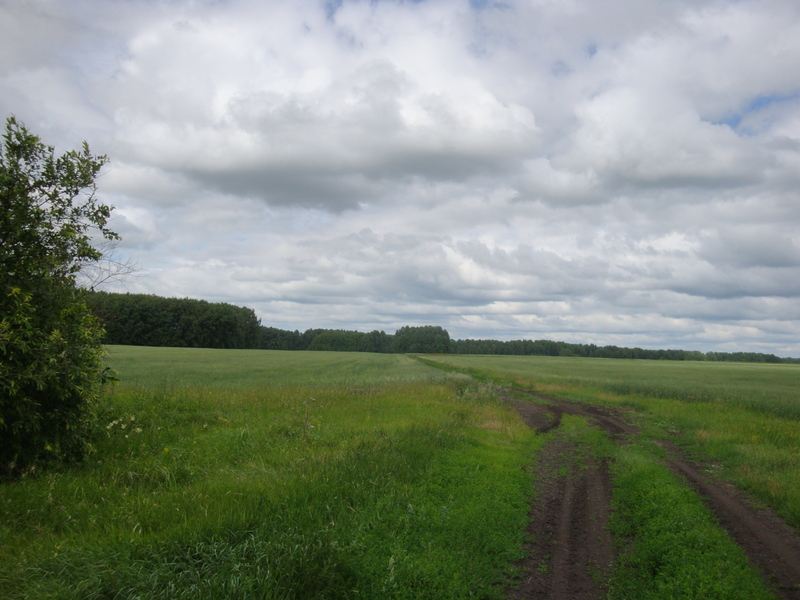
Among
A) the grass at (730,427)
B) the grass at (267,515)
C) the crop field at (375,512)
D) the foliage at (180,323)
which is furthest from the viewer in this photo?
the foliage at (180,323)

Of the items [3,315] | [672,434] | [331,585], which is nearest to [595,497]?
[331,585]

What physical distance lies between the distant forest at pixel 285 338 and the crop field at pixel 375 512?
88.9 m

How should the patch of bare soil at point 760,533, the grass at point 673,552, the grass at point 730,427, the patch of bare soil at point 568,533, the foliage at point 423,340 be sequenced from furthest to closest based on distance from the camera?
the foliage at point 423,340 < the grass at point 730,427 < the patch of bare soil at point 760,533 < the patch of bare soil at point 568,533 < the grass at point 673,552

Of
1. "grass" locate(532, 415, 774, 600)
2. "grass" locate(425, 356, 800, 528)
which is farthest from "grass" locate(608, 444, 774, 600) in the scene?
"grass" locate(425, 356, 800, 528)

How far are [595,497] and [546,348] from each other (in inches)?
7107

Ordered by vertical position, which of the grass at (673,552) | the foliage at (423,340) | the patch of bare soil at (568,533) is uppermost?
the foliage at (423,340)

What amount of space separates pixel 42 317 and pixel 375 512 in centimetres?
719

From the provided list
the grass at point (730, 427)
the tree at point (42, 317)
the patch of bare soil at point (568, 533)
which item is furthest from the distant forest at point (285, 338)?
the patch of bare soil at point (568, 533)

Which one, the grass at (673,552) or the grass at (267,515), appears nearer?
the grass at (267,515)

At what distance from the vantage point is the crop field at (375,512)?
225 inches

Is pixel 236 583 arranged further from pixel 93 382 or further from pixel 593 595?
pixel 93 382

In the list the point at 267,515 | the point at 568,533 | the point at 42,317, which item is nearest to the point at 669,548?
the point at 568,533

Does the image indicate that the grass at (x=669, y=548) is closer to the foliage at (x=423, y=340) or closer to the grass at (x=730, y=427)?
the grass at (x=730, y=427)

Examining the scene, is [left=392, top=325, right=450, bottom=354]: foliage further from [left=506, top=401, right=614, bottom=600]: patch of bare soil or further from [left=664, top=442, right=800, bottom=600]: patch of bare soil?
[left=664, top=442, right=800, bottom=600]: patch of bare soil
